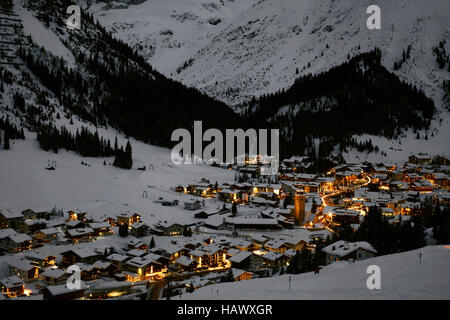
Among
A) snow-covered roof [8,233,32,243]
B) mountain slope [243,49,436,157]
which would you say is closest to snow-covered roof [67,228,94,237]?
snow-covered roof [8,233,32,243]

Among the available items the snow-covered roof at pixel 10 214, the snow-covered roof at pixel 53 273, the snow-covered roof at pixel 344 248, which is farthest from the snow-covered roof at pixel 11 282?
the snow-covered roof at pixel 344 248

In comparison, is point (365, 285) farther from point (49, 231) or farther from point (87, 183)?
point (87, 183)

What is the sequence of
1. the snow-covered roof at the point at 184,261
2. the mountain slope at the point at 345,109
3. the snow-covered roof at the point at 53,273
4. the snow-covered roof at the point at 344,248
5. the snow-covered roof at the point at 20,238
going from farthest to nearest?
the mountain slope at the point at 345,109, the snow-covered roof at the point at 20,238, the snow-covered roof at the point at 184,261, the snow-covered roof at the point at 344,248, the snow-covered roof at the point at 53,273

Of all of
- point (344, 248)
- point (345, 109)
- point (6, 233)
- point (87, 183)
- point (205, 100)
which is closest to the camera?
point (344, 248)

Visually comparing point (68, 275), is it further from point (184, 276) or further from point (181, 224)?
point (181, 224)

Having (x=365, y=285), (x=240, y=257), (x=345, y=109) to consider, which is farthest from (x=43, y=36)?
(x=365, y=285)

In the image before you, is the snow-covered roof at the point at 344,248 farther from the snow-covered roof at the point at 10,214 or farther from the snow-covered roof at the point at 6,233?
the snow-covered roof at the point at 10,214

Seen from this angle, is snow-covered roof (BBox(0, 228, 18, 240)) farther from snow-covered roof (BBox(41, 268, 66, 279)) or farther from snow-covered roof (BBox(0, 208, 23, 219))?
snow-covered roof (BBox(41, 268, 66, 279))
